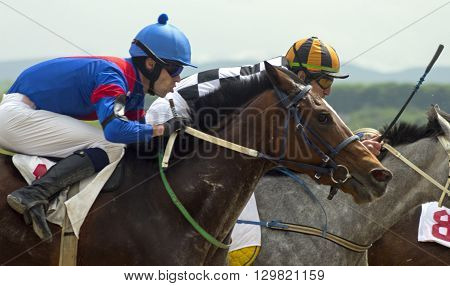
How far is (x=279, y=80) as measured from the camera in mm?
5758

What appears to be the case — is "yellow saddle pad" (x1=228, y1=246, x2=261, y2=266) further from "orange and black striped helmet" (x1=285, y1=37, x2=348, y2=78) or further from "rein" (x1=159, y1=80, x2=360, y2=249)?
"orange and black striped helmet" (x1=285, y1=37, x2=348, y2=78)

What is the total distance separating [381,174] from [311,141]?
576 millimetres

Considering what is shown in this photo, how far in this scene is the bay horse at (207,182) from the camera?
550cm

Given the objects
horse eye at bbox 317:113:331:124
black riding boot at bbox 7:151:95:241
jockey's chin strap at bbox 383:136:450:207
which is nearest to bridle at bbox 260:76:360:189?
horse eye at bbox 317:113:331:124

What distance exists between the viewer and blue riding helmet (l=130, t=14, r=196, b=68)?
19.4ft

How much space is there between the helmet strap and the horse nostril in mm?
1795

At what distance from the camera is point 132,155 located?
5.75 meters

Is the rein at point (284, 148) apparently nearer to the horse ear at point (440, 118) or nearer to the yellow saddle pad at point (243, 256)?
the yellow saddle pad at point (243, 256)

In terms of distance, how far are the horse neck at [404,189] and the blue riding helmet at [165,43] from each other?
2.30 meters

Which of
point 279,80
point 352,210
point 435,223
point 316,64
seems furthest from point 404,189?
point 279,80

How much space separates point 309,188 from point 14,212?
283cm

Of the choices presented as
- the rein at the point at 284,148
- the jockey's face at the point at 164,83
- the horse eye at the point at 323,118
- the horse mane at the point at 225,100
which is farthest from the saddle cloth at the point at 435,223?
the jockey's face at the point at 164,83
